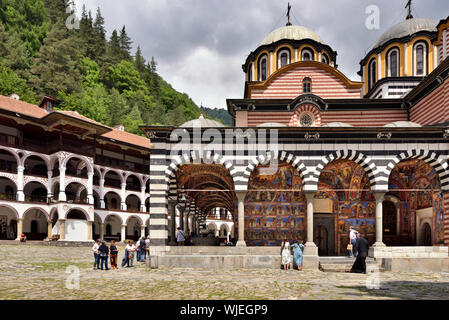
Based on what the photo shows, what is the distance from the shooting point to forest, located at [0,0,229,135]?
160 feet

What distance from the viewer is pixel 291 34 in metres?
24.9

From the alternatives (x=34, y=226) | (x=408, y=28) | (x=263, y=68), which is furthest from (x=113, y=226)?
(x=408, y=28)

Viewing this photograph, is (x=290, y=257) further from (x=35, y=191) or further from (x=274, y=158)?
(x=35, y=191)

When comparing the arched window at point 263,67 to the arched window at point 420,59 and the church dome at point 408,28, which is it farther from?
the arched window at point 420,59

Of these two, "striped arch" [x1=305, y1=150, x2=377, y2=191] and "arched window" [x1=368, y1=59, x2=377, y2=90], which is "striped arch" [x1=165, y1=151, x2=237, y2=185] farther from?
"arched window" [x1=368, y1=59, x2=377, y2=90]

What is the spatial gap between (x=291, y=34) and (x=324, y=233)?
43.3ft

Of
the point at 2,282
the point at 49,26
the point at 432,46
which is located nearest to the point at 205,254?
the point at 2,282

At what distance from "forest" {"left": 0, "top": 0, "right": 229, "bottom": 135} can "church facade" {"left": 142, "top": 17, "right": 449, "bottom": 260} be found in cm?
3083

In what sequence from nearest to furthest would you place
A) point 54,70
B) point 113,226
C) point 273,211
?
1. point 273,211
2. point 113,226
3. point 54,70

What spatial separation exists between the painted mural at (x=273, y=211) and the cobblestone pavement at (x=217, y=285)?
15.4ft

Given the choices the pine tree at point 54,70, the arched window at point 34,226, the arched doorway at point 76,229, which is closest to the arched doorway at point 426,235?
the arched doorway at point 76,229

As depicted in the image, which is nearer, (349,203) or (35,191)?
(349,203)

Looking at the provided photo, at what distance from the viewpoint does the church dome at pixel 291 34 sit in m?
24.9

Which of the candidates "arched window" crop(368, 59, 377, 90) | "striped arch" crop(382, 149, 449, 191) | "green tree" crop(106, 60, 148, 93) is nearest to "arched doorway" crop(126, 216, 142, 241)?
"arched window" crop(368, 59, 377, 90)
